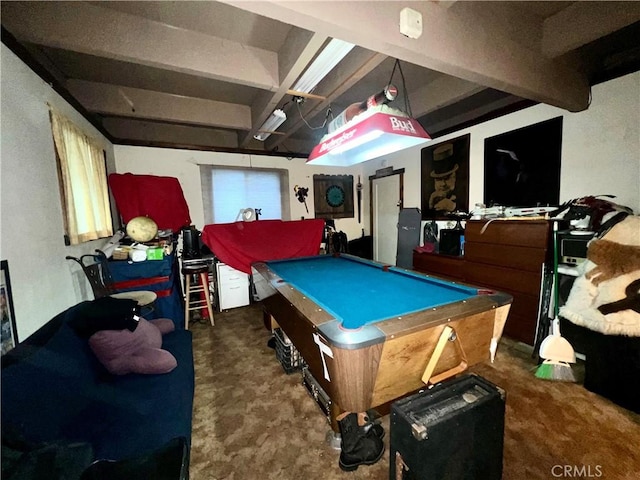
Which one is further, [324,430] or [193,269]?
[193,269]

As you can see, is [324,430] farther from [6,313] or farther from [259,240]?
[259,240]

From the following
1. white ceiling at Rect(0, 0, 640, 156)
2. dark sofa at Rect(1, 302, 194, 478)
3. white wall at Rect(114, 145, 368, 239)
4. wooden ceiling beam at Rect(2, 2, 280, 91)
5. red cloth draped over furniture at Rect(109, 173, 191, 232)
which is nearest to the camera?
dark sofa at Rect(1, 302, 194, 478)

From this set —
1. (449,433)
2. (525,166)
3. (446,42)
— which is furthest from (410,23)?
(525,166)

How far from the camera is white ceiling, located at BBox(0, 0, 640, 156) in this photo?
1479mm

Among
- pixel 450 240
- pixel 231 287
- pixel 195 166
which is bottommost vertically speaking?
pixel 231 287

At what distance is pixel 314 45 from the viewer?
1739mm

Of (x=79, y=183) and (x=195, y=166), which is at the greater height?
(x=195, y=166)

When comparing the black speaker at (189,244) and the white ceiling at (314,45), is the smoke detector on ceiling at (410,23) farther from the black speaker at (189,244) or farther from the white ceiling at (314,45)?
the black speaker at (189,244)

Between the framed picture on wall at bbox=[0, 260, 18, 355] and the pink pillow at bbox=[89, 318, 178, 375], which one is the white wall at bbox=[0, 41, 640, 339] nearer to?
the framed picture on wall at bbox=[0, 260, 18, 355]

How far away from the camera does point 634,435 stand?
4.79 feet

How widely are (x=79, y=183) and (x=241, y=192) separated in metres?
2.39

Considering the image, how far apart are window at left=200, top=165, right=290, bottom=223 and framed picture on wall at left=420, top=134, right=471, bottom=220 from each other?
2.45 metres

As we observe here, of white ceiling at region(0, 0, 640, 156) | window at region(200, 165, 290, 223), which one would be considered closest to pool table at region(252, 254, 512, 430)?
white ceiling at region(0, 0, 640, 156)

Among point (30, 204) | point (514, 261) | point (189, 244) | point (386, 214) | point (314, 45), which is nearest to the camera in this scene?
point (30, 204)
